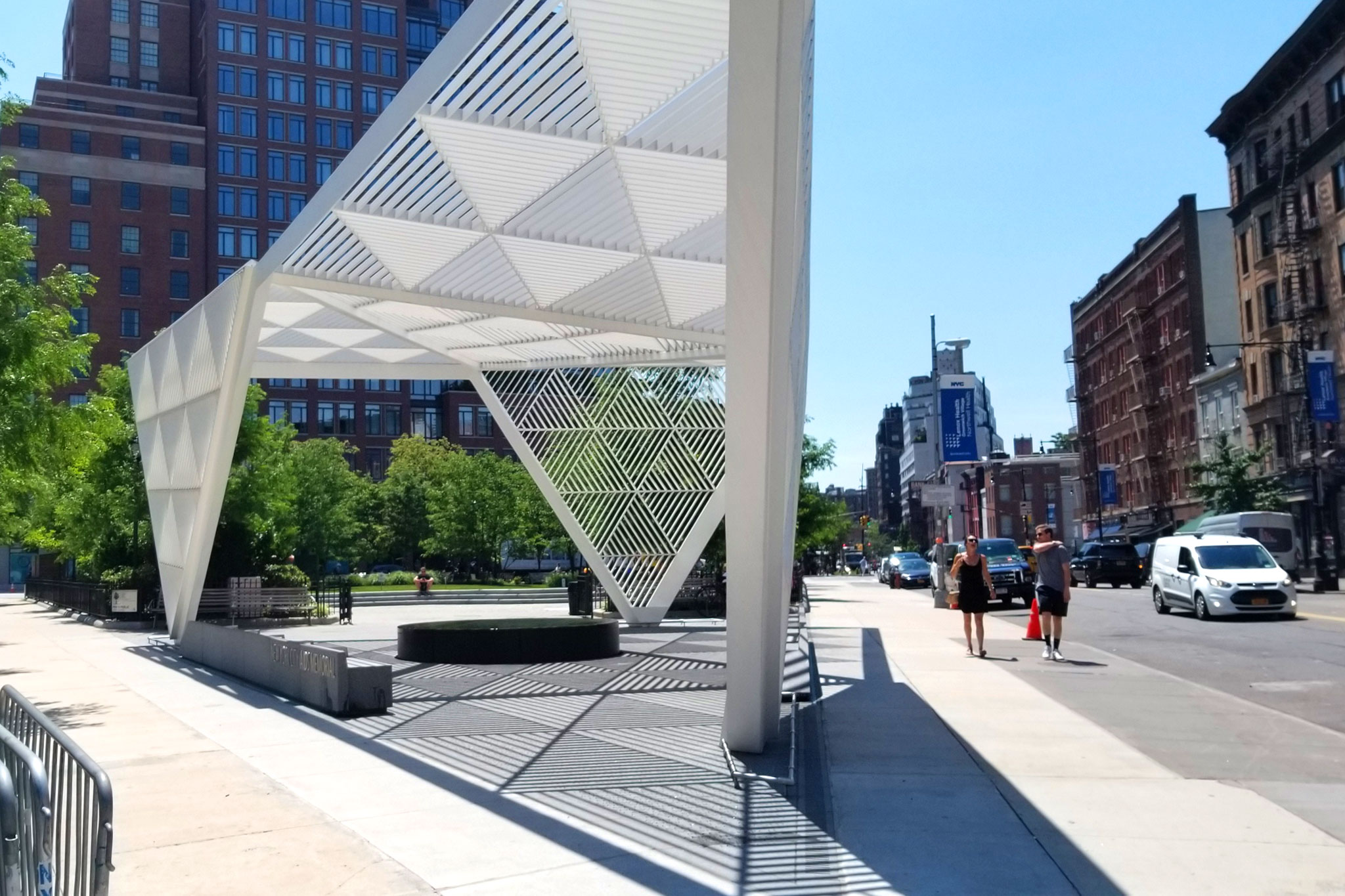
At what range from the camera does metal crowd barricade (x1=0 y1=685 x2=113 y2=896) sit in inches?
176

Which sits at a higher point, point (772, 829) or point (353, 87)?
point (353, 87)

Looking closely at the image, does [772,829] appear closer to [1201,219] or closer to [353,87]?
[1201,219]

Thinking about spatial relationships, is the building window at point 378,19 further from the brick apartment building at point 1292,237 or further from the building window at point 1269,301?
the building window at point 1269,301

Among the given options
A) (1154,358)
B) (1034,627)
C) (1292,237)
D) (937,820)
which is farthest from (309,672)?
(1154,358)

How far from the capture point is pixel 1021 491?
112 meters

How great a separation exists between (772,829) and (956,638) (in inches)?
608

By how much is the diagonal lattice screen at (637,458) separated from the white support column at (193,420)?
7.36m

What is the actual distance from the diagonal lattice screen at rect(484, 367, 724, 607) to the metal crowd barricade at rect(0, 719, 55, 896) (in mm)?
21765

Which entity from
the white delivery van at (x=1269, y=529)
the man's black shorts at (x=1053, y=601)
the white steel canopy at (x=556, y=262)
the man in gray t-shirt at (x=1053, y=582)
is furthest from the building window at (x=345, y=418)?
the man's black shorts at (x=1053, y=601)

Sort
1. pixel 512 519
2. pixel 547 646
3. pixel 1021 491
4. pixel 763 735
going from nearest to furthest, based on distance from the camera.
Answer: pixel 763 735, pixel 547 646, pixel 512 519, pixel 1021 491

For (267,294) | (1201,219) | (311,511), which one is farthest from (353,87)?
(267,294)

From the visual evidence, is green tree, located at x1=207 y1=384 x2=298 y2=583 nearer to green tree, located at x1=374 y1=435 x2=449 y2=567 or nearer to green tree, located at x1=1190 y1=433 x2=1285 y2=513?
green tree, located at x1=374 y1=435 x2=449 y2=567

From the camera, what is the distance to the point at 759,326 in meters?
8.12

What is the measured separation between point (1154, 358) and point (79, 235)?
69.5 m
